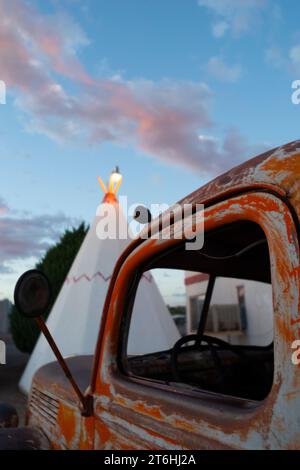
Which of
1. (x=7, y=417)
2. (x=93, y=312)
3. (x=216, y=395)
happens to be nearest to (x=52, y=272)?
(x=93, y=312)

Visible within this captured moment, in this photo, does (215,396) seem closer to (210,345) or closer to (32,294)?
(32,294)

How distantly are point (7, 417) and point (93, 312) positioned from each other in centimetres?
618

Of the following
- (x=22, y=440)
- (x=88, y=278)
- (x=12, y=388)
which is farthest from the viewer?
(x=12, y=388)

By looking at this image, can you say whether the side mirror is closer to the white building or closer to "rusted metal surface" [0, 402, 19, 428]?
"rusted metal surface" [0, 402, 19, 428]

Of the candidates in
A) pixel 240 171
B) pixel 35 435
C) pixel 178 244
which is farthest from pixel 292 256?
pixel 35 435

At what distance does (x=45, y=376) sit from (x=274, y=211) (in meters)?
1.72

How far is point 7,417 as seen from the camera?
6.54 ft

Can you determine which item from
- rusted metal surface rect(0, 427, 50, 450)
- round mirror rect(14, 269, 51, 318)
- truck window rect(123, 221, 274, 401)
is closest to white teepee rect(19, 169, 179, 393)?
truck window rect(123, 221, 274, 401)

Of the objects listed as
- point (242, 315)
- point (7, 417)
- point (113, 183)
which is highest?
point (113, 183)

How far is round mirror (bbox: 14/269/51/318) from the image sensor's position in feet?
4.48

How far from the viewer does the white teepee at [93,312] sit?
7.82 meters

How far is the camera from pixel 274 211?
899 mm

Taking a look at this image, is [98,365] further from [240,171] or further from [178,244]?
[240,171]

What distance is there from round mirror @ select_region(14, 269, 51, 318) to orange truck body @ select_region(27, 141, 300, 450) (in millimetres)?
254
